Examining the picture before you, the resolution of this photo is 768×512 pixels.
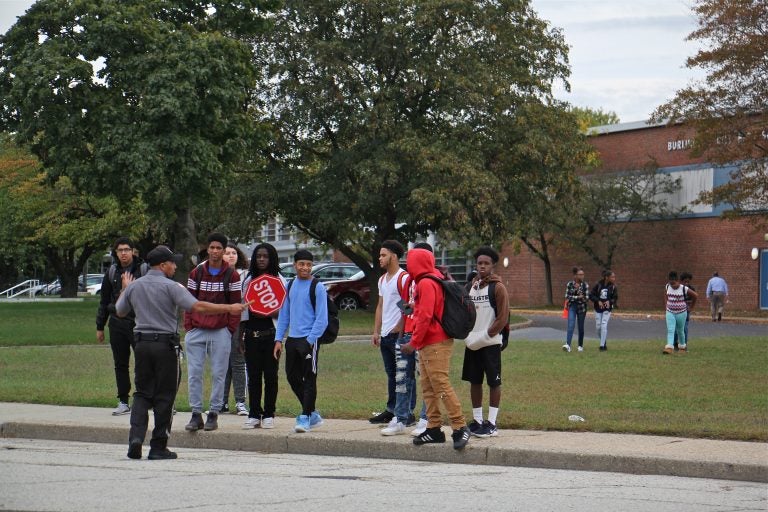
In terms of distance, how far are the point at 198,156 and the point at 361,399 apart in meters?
19.7

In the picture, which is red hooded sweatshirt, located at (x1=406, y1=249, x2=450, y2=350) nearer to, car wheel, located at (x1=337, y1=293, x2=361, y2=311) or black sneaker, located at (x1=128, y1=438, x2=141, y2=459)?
black sneaker, located at (x1=128, y1=438, x2=141, y2=459)

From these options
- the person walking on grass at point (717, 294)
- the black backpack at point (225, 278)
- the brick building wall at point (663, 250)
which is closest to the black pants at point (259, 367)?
the black backpack at point (225, 278)

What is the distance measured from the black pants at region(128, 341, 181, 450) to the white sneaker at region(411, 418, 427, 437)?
7.76 ft

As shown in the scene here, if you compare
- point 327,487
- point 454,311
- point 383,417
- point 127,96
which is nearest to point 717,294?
point 127,96

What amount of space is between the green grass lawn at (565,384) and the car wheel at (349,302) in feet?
49.4

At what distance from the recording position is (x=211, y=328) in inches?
456

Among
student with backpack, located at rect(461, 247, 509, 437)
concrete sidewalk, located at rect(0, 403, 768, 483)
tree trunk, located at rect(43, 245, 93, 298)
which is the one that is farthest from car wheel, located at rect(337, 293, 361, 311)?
tree trunk, located at rect(43, 245, 93, 298)

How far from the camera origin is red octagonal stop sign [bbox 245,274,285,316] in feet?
A: 39.3

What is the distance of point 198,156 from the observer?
110 ft

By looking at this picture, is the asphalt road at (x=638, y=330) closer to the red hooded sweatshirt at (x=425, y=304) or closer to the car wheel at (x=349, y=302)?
the car wheel at (x=349, y=302)

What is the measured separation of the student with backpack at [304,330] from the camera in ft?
38.5

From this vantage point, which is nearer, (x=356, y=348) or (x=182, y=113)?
(x=356, y=348)

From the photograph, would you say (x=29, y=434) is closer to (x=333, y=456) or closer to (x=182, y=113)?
(x=333, y=456)

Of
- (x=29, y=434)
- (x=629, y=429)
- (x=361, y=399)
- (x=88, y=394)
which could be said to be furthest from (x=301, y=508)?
(x=88, y=394)
